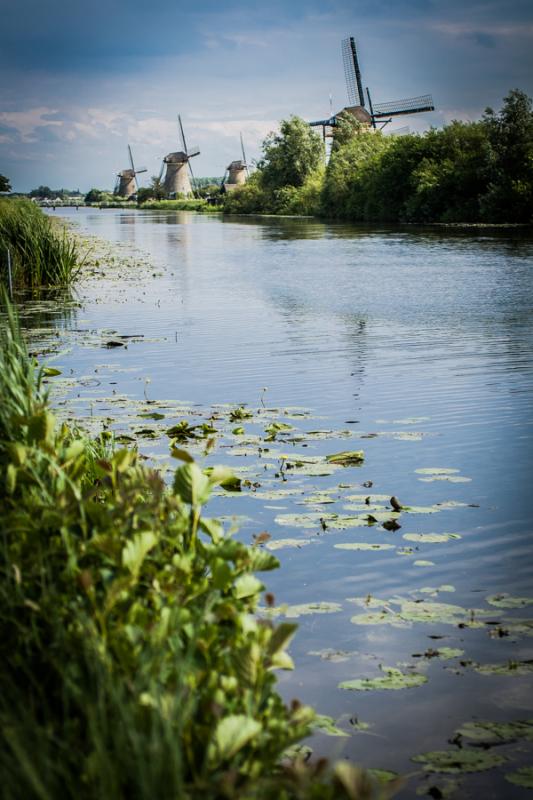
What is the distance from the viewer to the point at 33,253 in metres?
19.8

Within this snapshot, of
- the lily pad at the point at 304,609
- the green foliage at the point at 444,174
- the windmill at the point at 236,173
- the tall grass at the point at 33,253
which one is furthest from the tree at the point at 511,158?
the windmill at the point at 236,173

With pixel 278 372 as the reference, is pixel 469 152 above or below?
above

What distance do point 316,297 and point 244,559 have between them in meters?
19.2

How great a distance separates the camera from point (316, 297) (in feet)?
71.3

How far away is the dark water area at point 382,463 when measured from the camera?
398 centimetres

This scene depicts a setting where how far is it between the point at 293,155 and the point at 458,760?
91838 mm

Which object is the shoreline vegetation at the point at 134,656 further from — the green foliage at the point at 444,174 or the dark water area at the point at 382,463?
the green foliage at the point at 444,174

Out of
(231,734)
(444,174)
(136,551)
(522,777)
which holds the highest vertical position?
(444,174)

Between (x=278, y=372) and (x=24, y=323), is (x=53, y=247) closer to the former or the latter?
(x=24, y=323)

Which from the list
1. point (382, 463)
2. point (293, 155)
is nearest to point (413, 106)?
point (293, 155)

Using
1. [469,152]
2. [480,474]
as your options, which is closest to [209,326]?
[480,474]

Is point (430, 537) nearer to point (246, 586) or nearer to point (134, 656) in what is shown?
point (246, 586)

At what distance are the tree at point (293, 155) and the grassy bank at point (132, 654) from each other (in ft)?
293

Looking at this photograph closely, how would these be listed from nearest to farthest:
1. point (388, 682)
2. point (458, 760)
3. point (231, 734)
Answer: point (231, 734), point (458, 760), point (388, 682)
